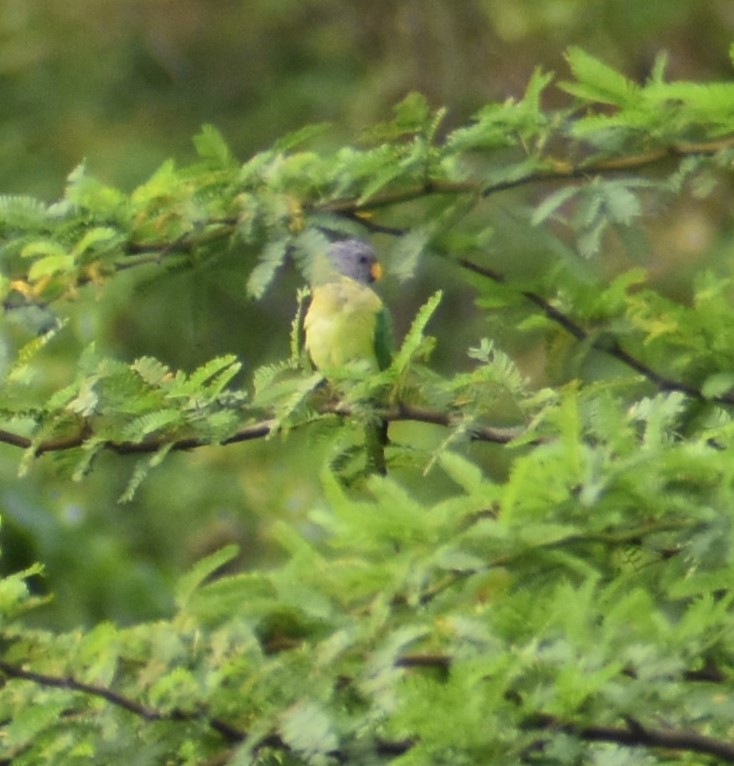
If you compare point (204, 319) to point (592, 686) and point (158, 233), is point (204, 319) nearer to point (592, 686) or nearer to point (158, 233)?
point (158, 233)

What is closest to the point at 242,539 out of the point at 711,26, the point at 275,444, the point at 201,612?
the point at 275,444

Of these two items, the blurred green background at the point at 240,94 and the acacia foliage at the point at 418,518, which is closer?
the acacia foliage at the point at 418,518

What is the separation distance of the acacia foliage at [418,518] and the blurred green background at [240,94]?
2.36 meters

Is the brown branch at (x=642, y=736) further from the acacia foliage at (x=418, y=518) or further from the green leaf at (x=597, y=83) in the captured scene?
the green leaf at (x=597, y=83)

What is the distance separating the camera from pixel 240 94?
6816 mm

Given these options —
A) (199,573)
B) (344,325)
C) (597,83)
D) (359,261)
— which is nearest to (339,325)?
(344,325)

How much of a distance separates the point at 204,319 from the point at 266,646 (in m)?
1.03

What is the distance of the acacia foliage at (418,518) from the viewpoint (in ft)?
5.12

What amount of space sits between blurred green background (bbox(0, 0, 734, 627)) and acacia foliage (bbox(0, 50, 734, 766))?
2360mm

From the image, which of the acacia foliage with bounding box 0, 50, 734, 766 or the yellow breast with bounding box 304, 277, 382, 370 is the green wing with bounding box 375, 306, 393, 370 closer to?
the yellow breast with bounding box 304, 277, 382, 370

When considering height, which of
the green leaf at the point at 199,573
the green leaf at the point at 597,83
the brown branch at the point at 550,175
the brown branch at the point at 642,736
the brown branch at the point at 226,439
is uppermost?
the green leaf at the point at 597,83

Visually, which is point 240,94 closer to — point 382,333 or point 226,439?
point 382,333

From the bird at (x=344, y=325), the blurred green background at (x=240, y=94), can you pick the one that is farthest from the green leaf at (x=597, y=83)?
the blurred green background at (x=240, y=94)

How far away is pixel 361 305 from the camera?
3645mm
